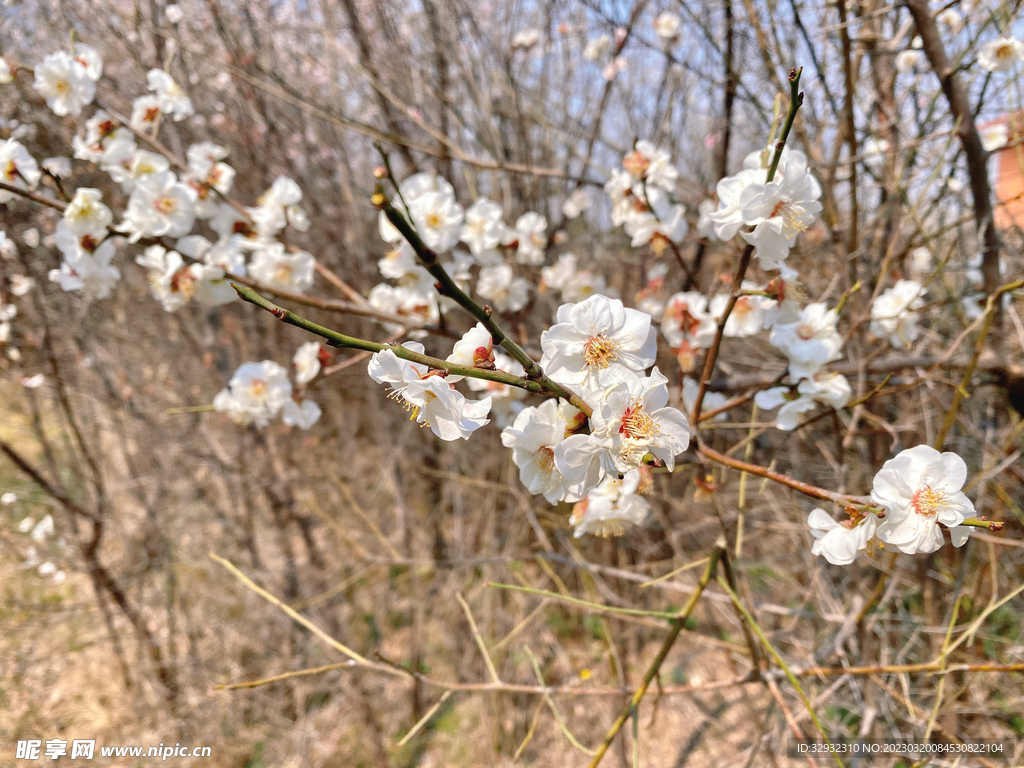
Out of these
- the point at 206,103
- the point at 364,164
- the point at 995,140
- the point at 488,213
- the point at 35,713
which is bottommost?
the point at 35,713

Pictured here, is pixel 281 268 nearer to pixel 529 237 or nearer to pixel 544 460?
pixel 529 237

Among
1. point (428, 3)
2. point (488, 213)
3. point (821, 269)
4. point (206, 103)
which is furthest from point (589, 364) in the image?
point (206, 103)

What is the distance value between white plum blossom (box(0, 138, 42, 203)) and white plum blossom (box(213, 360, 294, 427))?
2.45 feet

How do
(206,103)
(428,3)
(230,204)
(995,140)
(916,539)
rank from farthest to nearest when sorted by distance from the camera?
(206,103)
(995,140)
(428,3)
(230,204)
(916,539)

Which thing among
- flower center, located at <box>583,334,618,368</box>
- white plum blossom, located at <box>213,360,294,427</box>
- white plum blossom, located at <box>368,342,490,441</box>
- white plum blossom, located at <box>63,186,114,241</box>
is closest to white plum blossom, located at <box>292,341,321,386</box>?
white plum blossom, located at <box>213,360,294,427</box>

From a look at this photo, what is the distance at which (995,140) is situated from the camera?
2.91 m

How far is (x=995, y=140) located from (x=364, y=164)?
12.8 ft

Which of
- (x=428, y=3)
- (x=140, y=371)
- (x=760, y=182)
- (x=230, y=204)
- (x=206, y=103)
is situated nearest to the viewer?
(x=760, y=182)

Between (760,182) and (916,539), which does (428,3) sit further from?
(916,539)

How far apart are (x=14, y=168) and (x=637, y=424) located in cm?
181

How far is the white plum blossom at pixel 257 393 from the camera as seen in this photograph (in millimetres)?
1690

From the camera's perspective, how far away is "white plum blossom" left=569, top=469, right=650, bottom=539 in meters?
1.14

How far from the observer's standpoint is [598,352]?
0.82 m

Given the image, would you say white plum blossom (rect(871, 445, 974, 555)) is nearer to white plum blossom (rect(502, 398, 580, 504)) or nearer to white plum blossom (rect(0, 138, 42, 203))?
white plum blossom (rect(502, 398, 580, 504))
